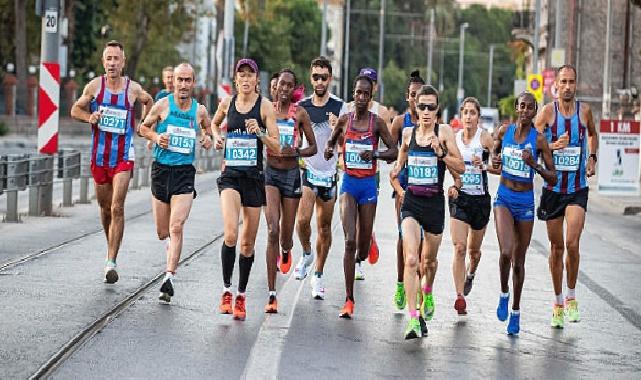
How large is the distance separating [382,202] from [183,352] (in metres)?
21.7

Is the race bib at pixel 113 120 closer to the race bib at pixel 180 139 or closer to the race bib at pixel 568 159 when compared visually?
the race bib at pixel 180 139

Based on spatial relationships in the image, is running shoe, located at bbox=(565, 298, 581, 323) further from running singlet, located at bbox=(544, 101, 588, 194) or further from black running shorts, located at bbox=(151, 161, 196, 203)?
black running shorts, located at bbox=(151, 161, 196, 203)

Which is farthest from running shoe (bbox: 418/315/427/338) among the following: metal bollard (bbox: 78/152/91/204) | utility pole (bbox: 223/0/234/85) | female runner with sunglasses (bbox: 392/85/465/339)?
utility pole (bbox: 223/0/234/85)

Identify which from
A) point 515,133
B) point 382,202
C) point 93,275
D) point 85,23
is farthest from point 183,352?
point 85,23

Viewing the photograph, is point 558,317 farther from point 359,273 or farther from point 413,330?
point 359,273

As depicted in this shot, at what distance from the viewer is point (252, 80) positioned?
13.1 meters

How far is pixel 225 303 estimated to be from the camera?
1298 centimetres

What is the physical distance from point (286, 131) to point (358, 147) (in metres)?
0.98

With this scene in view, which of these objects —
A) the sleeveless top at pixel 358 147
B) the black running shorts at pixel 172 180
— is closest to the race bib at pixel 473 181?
the sleeveless top at pixel 358 147

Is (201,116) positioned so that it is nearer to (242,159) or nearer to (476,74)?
(242,159)

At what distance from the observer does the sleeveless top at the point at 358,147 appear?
13844 millimetres

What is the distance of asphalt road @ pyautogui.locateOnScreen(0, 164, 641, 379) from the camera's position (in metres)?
10.4

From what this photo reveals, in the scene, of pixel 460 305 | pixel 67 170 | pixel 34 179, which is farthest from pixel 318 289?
pixel 67 170

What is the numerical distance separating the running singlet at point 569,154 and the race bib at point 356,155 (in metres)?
1.45
